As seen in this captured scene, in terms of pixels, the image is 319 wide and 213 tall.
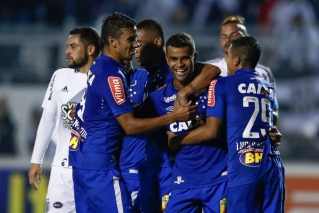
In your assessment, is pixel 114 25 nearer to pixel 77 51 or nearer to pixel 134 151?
pixel 77 51

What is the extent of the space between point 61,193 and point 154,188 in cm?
98

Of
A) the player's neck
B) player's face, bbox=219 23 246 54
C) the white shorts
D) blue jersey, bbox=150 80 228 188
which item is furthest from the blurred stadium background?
blue jersey, bbox=150 80 228 188

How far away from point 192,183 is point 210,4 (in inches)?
291

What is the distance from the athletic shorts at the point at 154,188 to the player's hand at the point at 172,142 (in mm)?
364

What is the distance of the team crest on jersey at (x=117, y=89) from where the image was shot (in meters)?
5.57

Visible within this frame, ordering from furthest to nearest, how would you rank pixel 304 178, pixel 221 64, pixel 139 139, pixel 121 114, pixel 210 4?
1. pixel 210 4
2. pixel 304 178
3. pixel 221 64
4. pixel 139 139
5. pixel 121 114

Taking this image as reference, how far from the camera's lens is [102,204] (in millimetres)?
5664

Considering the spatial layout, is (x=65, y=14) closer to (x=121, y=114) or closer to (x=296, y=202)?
(x=296, y=202)

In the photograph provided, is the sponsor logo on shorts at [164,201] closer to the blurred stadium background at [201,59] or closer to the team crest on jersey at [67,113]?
A: the team crest on jersey at [67,113]

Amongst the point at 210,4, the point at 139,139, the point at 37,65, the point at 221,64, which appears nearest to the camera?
the point at 139,139

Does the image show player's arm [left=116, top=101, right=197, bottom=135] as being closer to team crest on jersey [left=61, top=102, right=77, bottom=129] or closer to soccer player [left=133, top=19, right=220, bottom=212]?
soccer player [left=133, top=19, right=220, bottom=212]

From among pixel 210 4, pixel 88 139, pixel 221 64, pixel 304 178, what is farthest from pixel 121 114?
pixel 210 4

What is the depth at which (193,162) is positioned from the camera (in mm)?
5871

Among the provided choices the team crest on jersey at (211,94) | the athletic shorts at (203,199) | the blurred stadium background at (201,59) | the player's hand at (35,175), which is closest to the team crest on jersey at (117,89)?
the team crest on jersey at (211,94)
